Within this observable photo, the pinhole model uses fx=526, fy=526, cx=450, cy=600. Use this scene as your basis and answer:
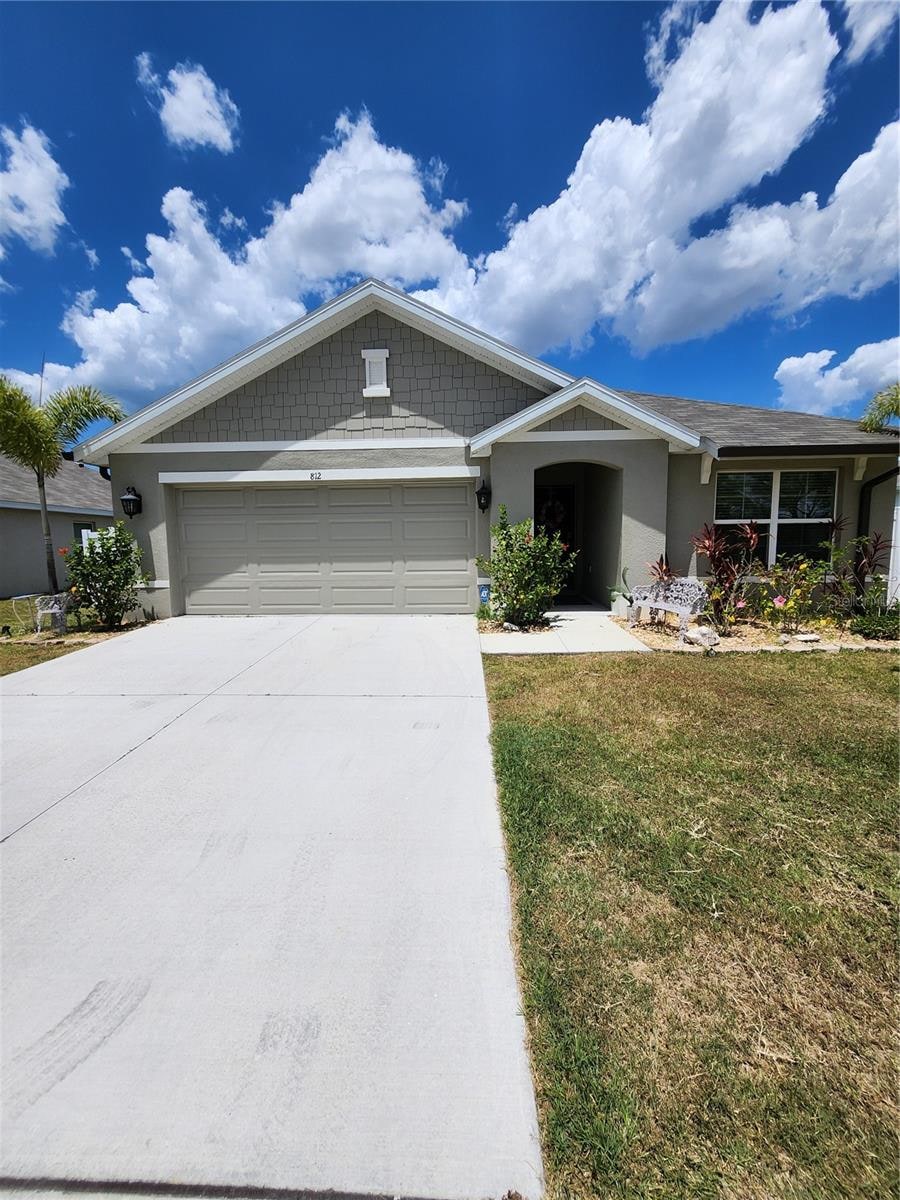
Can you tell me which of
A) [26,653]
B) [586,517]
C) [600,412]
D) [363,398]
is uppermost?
[363,398]

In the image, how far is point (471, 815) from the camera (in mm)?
3363

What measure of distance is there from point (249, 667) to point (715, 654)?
20.0 feet

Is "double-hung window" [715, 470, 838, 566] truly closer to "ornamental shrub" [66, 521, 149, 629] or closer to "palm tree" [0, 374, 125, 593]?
"ornamental shrub" [66, 521, 149, 629]

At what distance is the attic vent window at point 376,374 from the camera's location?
9.65 metres

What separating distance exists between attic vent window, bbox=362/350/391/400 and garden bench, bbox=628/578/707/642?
580cm

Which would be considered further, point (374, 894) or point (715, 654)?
point (715, 654)

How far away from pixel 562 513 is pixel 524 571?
14.8 feet

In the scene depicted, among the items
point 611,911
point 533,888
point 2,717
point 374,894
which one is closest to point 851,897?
point 611,911

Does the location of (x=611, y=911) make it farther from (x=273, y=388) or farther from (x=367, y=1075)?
(x=273, y=388)

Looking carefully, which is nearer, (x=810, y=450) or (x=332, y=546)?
(x=810, y=450)

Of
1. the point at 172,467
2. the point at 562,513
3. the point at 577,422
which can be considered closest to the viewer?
the point at 577,422

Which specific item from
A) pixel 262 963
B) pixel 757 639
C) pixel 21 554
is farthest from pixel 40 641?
pixel 757 639

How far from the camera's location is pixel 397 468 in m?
9.66

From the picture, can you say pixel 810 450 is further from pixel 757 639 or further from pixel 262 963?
pixel 262 963
